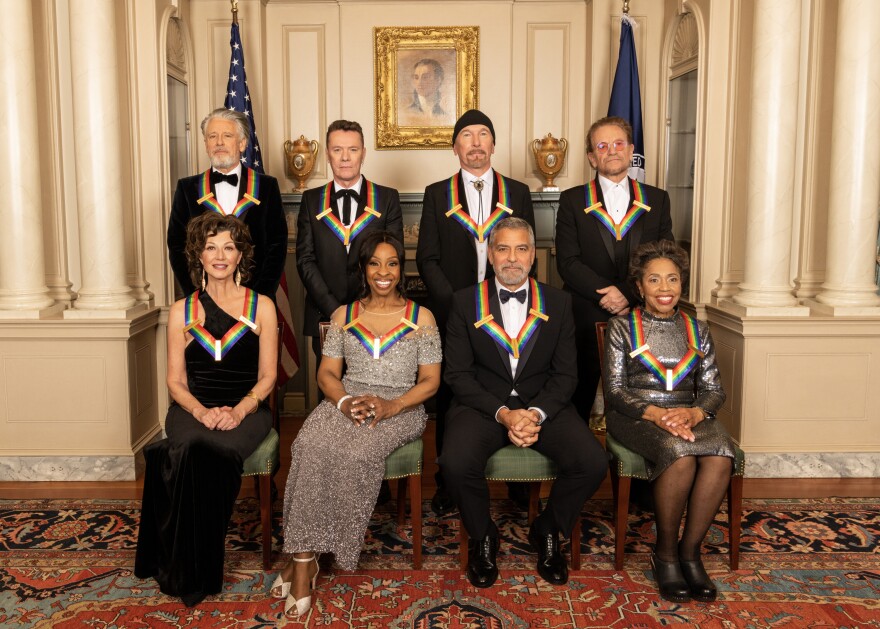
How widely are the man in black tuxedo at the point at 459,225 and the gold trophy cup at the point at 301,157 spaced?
215 centimetres

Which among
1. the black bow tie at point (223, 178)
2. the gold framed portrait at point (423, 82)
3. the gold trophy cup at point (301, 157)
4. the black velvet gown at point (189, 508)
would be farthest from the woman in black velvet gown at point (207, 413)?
the gold framed portrait at point (423, 82)

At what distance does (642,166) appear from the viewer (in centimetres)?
534

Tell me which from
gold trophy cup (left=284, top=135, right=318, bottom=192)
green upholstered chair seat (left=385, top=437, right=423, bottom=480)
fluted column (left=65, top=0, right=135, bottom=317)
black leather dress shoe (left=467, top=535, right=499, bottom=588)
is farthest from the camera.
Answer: gold trophy cup (left=284, top=135, right=318, bottom=192)

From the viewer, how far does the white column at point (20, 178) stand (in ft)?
13.9

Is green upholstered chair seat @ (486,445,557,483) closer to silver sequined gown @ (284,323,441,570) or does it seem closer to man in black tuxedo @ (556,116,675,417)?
silver sequined gown @ (284,323,441,570)

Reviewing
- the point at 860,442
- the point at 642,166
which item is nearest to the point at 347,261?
the point at 642,166

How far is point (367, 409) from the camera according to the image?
129 inches

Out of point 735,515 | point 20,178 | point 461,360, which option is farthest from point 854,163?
point 20,178

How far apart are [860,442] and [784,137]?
171 centimetres

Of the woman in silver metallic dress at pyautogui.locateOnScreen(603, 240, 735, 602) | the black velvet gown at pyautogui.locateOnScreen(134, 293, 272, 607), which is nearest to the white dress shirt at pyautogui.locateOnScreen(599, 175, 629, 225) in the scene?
the woman in silver metallic dress at pyautogui.locateOnScreen(603, 240, 735, 602)

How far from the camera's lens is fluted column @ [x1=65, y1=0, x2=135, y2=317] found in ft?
14.1

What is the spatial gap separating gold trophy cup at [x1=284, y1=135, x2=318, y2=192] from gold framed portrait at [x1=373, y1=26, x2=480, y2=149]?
1.70 ft

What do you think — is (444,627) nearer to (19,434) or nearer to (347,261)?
(347,261)

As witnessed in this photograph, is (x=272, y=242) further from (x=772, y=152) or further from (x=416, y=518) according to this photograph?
(x=772, y=152)
